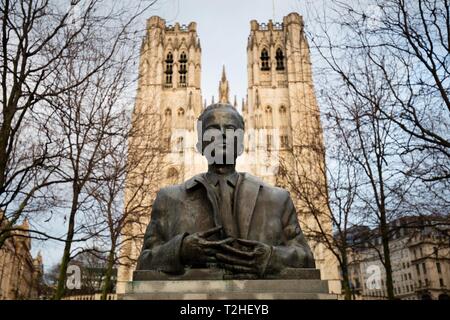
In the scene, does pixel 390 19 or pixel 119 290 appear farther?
pixel 119 290

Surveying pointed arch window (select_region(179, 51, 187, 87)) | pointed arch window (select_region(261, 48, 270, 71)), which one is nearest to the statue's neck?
pointed arch window (select_region(179, 51, 187, 87))

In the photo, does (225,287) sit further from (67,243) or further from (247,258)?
(67,243)

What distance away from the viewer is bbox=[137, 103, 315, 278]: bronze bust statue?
294cm

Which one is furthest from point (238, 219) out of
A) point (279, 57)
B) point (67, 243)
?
point (279, 57)

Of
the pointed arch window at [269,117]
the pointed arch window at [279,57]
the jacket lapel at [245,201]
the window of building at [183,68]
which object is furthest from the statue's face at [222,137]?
the pointed arch window at [279,57]

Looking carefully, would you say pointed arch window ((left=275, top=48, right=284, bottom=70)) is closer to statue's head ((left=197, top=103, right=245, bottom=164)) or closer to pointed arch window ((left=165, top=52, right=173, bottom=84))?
pointed arch window ((left=165, top=52, right=173, bottom=84))

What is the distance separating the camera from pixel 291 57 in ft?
194

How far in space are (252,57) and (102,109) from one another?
2050 inches

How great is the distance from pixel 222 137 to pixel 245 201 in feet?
1.84

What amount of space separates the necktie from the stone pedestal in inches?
15.3

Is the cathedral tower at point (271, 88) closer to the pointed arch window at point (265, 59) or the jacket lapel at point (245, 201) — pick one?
the pointed arch window at point (265, 59)

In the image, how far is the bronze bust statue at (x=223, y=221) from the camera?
9.65 feet
